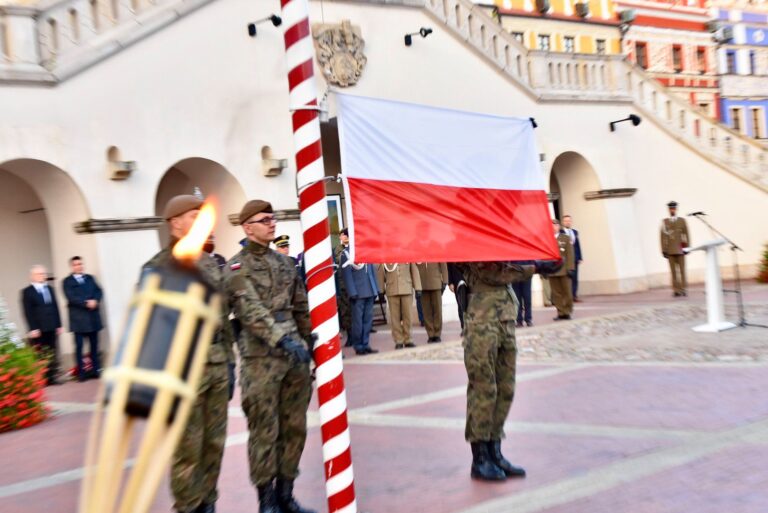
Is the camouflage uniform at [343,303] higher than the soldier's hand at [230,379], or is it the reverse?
the soldier's hand at [230,379]

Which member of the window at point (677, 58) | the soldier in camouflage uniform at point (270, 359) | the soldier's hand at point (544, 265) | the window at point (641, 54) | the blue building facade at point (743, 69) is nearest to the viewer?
the soldier in camouflage uniform at point (270, 359)

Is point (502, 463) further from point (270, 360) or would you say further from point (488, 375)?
point (270, 360)

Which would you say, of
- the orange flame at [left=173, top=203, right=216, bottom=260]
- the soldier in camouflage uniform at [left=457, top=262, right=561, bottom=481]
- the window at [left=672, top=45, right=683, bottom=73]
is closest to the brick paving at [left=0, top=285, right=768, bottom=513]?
the soldier in camouflage uniform at [left=457, top=262, right=561, bottom=481]

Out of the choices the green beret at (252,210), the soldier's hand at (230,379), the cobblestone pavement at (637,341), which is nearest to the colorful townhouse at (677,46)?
the cobblestone pavement at (637,341)

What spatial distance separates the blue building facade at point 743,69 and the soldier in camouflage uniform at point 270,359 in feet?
161

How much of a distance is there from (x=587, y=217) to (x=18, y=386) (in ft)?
48.7

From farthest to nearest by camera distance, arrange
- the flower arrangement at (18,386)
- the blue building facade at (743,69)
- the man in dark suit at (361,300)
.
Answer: the blue building facade at (743,69), the man in dark suit at (361,300), the flower arrangement at (18,386)

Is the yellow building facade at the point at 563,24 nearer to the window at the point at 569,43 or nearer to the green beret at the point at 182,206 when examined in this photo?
the window at the point at 569,43

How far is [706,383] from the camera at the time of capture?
773cm

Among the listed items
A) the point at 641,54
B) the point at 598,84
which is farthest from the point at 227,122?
the point at 641,54

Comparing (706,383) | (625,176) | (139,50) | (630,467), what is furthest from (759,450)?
(625,176)

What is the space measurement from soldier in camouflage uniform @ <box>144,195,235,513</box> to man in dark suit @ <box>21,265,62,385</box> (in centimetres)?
750

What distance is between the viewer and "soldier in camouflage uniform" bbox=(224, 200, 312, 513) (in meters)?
4.68

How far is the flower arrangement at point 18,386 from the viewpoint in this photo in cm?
824
